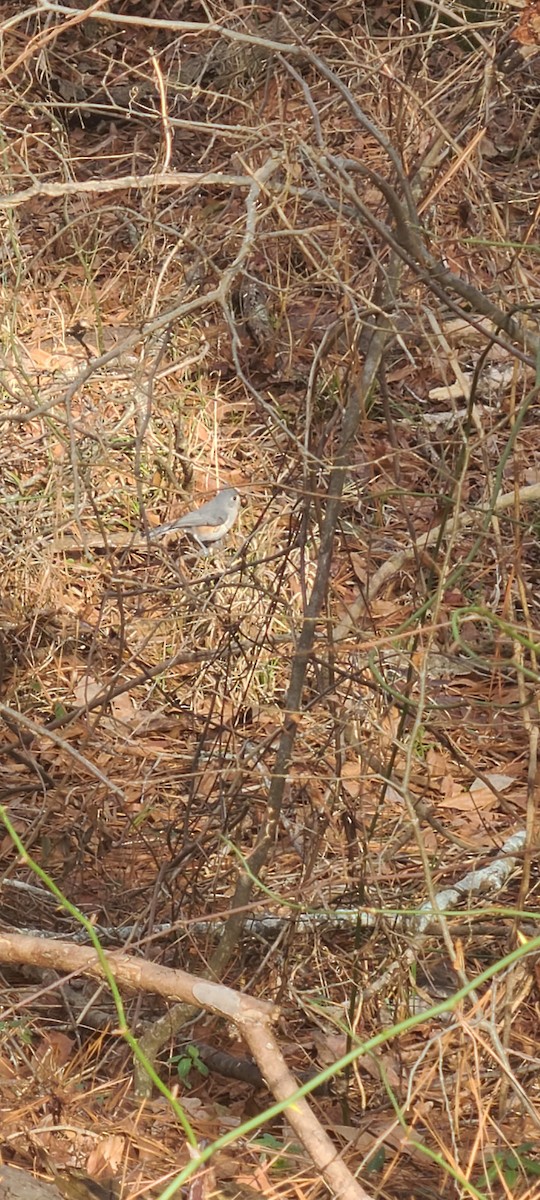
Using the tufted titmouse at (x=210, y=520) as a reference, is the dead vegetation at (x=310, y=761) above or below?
above

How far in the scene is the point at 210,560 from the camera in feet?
17.4

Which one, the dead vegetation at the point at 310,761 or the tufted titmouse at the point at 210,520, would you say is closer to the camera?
the dead vegetation at the point at 310,761

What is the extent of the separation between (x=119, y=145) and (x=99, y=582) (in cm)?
428

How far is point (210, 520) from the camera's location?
5.28 metres

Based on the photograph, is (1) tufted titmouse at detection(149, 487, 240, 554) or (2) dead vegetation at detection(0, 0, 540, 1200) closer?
(2) dead vegetation at detection(0, 0, 540, 1200)

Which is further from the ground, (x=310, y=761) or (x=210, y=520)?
(x=310, y=761)

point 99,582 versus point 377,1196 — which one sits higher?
point 377,1196

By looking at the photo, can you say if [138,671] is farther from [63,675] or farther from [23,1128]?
[23,1128]

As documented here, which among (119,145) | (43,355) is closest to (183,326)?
(43,355)

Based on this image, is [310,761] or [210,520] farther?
[210,520]

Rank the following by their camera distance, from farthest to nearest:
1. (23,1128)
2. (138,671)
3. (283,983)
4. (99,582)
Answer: (99,582)
(138,671)
(283,983)
(23,1128)

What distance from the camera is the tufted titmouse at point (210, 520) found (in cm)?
521

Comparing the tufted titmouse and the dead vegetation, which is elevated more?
the dead vegetation

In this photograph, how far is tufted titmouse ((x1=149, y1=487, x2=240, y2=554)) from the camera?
521 centimetres
